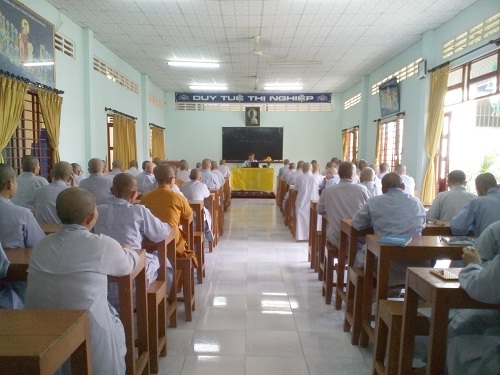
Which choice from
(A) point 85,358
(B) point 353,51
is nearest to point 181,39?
(B) point 353,51

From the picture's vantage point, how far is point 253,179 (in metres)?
12.9

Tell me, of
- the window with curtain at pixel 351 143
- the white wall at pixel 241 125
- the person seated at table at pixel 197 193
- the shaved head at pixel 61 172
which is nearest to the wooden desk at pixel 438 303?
the shaved head at pixel 61 172

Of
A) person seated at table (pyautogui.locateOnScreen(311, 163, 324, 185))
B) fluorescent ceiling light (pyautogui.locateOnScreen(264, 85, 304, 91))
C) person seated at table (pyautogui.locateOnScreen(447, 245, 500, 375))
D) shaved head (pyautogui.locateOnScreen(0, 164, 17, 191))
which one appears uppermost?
fluorescent ceiling light (pyautogui.locateOnScreen(264, 85, 304, 91))

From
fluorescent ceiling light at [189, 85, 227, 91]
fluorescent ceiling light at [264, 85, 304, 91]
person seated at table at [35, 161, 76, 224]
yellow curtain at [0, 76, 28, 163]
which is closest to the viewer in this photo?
person seated at table at [35, 161, 76, 224]

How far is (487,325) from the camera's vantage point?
180 cm

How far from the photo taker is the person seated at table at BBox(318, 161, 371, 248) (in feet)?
12.6

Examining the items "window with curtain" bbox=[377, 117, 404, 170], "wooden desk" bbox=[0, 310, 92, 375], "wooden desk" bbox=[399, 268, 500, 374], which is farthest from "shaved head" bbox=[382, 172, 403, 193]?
"window with curtain" bbox=[377, 117, 404, 170]

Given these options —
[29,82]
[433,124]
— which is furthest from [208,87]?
[29,82]

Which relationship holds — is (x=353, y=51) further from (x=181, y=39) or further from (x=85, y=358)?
(x=85, y=358)

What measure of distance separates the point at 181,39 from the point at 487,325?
23.6 feet

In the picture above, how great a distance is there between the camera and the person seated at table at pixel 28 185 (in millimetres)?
4203

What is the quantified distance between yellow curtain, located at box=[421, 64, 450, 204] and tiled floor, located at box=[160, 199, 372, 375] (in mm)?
3046

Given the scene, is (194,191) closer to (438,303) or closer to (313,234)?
(313,234)

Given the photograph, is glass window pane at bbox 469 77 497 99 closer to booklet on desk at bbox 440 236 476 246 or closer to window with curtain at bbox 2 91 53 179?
booklet on desk at bbox 440 236 476 246
